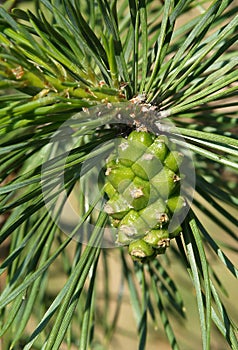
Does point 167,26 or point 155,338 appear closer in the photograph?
point 167,26

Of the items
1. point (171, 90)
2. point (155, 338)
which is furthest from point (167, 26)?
point (155, 338)

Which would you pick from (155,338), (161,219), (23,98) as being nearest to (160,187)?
(161,219)

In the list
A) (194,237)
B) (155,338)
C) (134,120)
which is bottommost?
(155,338)

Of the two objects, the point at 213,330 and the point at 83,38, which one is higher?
the point at 83,38

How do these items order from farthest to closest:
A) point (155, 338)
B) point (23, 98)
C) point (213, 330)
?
point (155, 338)
point (213, 330)
point (23, 98)

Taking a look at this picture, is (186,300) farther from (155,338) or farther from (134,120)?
(134,120)

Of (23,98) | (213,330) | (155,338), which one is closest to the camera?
(23,98)
